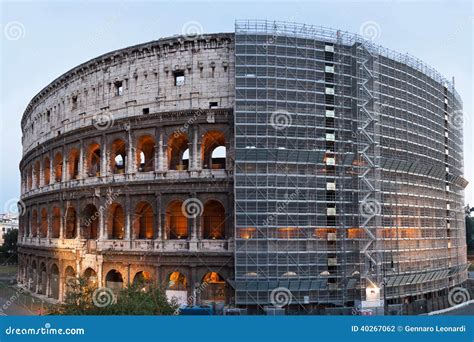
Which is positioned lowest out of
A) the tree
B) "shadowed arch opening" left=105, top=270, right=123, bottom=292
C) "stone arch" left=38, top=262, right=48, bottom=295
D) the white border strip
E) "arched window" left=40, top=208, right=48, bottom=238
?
the white border strip

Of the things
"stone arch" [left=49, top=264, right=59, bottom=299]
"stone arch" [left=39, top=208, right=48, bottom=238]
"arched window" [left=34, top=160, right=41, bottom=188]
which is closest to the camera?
"stone arch" [left=49, top=264, right=59, bottom=299]

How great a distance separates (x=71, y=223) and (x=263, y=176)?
18082mm

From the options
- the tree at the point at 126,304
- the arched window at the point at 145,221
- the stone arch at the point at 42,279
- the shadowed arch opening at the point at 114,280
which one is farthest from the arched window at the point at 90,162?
the tree at the point at 126,304

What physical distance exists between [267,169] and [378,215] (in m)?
7.82

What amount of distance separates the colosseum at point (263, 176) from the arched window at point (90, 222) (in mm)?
140

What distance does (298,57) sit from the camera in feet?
96.6

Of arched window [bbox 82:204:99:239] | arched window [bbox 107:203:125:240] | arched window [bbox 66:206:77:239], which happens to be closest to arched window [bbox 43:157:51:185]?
arched window [bbox 66:206:77:239]

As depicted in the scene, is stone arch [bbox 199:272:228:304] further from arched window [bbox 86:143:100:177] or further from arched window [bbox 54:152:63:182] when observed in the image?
arched window [bbox 54:152:63:182]

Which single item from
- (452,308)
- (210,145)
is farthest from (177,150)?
(452,308)

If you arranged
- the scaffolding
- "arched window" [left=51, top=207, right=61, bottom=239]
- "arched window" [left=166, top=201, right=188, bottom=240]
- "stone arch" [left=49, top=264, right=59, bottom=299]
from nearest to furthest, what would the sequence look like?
the scaffolding → "arched window" [left=166, top=201, right=188, bottom=240] → "stone arch" [left=49, top=264, right=59, bottom=299] → "arched window" [left=51, top=207, right=61, bottom=239]

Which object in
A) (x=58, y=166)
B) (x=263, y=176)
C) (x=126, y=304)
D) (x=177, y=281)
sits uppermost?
(x=58, y=166)

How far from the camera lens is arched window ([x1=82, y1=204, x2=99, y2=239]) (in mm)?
35406

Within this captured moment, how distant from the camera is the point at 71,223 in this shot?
3847 cm

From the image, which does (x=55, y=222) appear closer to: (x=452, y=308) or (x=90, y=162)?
(x=90, y=162)
